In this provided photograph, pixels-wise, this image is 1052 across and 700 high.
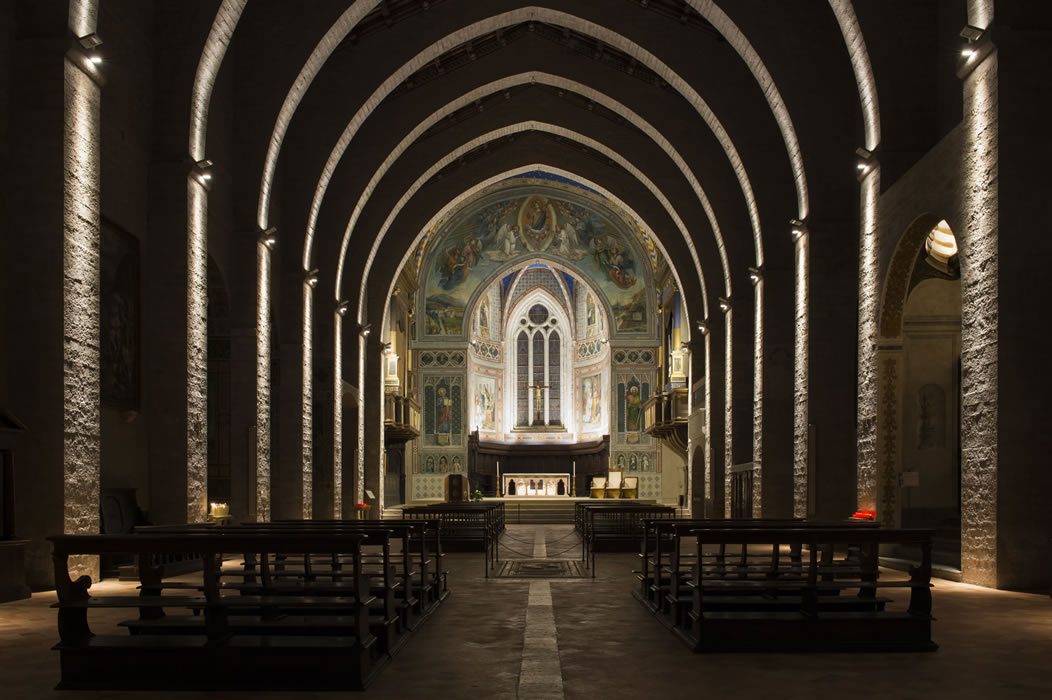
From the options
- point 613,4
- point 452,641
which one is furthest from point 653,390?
point 452,641

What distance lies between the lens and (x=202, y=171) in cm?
1498

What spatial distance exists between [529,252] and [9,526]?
98.2 feet

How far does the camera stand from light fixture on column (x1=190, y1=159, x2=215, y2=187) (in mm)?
14727

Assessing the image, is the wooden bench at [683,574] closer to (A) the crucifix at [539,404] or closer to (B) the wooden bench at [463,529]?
(B) the wooden bench at [463,529]

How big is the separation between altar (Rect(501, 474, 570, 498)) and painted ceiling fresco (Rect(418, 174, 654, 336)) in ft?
19.6

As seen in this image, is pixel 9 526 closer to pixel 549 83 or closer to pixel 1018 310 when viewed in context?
pixel 1018 310

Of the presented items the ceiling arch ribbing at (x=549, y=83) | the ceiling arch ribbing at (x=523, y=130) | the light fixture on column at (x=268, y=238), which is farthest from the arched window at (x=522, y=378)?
the light fixture on column at (x=268, y=238)

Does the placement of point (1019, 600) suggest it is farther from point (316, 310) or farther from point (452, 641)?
point (316, 310)

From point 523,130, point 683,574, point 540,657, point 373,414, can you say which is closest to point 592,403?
point 373,414

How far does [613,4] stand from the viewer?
68.4 feet

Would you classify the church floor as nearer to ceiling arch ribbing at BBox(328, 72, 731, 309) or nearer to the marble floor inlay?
the marble floor inlay

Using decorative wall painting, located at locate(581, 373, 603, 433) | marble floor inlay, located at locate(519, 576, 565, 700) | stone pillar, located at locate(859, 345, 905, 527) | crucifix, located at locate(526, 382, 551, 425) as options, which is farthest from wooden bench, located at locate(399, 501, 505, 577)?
crucifix, located at locate(526, 382, 551, 425)

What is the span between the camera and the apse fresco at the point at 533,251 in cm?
3819

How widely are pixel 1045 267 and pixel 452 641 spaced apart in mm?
7199
